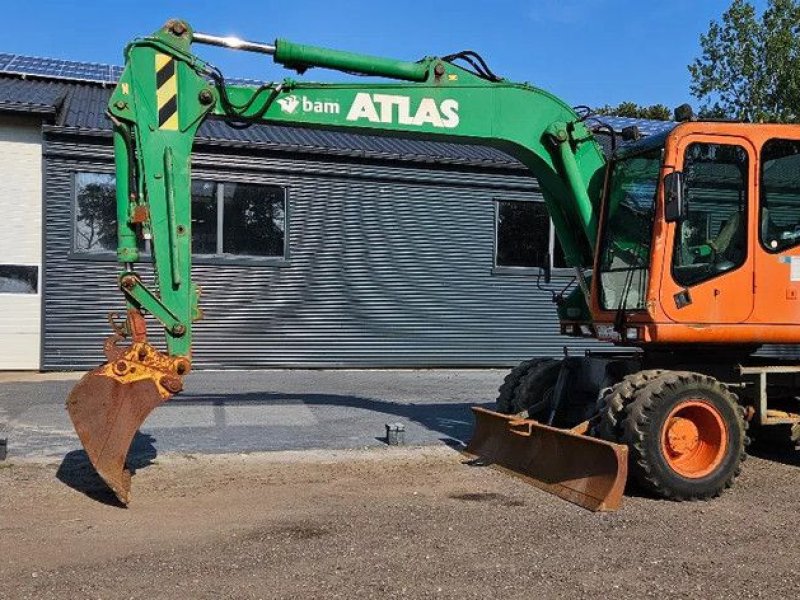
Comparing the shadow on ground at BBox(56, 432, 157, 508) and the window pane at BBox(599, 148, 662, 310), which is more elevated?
the window pane at BBox(599, 148, 662, 310)

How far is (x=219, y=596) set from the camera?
4344 mm

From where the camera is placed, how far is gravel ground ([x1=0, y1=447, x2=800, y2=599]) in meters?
4.55

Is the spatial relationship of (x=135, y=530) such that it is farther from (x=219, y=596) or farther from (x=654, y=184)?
(x=654, y=184)

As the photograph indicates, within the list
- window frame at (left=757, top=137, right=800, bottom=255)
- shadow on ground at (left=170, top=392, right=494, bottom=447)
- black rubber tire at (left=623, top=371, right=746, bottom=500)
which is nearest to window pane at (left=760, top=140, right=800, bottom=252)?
window frame at (left=757, top=137, right=800, bottom=255)

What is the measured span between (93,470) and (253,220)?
7.56 m

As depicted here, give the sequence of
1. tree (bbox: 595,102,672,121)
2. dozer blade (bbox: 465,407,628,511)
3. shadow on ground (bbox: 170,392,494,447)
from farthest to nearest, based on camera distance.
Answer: tree (bbox: 595,102,672,121) → shadow on ground (bbox: 170,392,494,447) → dozer blade (bbox: 465,407,628,511)

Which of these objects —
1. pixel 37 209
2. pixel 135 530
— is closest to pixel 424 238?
pixel 37 209

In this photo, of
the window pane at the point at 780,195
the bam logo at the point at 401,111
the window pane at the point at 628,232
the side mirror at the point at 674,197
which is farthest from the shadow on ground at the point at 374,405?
the window pane at the point at 780,195

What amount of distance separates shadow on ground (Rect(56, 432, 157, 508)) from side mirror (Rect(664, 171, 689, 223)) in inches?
185

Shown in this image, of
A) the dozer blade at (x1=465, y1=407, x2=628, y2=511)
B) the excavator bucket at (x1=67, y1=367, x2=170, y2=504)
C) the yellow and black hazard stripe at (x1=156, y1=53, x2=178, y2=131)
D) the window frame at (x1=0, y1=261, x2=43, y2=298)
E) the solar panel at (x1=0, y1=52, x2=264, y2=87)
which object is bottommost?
the dozer blade at (x1=465, y1=407, x2=628, y2=511)

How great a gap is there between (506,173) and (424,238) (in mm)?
2055

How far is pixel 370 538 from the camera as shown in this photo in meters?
5.37

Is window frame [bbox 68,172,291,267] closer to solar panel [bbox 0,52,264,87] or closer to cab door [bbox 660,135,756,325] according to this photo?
solar panel [bbox 0,52,264,87]

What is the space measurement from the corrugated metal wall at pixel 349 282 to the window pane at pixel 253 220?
193 millimetres
